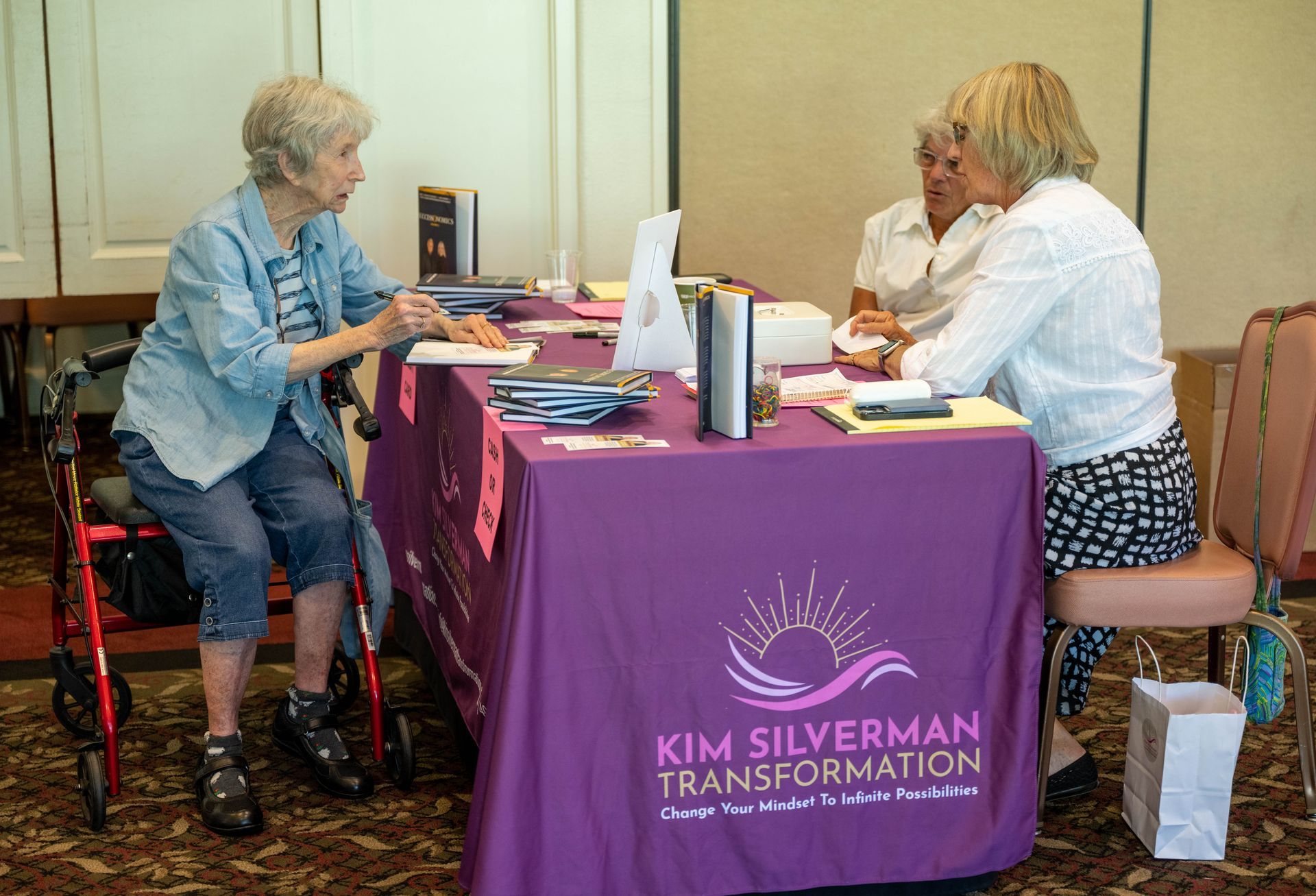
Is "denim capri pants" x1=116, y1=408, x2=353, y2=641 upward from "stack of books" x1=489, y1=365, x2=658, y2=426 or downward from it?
downward

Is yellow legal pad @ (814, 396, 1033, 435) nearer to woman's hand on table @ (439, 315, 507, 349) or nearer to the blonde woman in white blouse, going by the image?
the blonde woman in white blouse

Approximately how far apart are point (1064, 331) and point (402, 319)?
1.25 m

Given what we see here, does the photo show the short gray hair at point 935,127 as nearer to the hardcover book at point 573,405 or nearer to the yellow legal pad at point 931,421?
the yellow legal pad at point 931,421

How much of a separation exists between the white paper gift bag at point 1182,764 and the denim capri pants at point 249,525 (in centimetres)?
157

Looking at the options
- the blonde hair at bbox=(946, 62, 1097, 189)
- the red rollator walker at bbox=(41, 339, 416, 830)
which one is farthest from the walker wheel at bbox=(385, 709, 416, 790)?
the blonde hair at bbox=(946, 62, 1097, 189)

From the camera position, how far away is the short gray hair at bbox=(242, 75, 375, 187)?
106 inches

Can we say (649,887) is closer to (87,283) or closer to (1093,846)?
(1093,846)

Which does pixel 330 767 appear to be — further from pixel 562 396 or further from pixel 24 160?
pixel 24 160

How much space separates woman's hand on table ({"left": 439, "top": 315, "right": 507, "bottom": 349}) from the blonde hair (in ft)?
3.47

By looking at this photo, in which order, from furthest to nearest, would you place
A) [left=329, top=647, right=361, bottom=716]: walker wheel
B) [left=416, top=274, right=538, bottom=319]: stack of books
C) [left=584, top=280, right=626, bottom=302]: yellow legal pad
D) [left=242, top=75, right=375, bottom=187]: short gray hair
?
1. [left=584, top=280, right=626, bottom=302]: yellow legal pad
2. [left=416, top=274, right=538, bottom=319]: stack of books
3. [left=329, top=647, right=361, bottom=716]: walker wheel
4. [left=242, top=75, right=375, bottom=187]: short gray hair

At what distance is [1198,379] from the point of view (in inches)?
179

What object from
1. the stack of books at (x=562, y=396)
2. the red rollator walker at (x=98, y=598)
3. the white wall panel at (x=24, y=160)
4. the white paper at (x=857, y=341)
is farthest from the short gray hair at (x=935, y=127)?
the white wall panel at (x=24, y=160)

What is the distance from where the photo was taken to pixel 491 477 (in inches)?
89.7

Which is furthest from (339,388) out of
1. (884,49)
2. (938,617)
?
(884,49)
